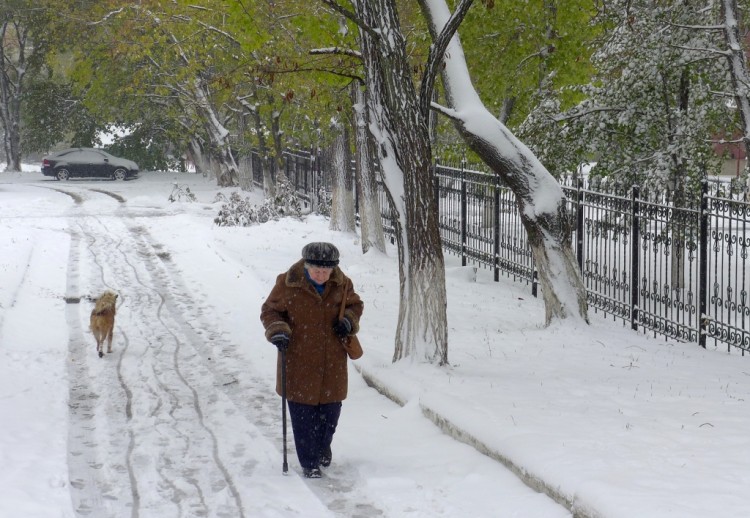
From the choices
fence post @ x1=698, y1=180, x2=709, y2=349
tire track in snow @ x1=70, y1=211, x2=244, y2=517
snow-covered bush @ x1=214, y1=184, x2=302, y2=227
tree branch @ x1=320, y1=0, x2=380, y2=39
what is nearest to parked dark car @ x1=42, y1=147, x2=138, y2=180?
snow-covered bush @ x1=214, y1=184, x2=302, y2=227

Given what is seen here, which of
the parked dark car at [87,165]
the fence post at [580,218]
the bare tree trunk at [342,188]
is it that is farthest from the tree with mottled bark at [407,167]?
the parked dark car at [87,165]

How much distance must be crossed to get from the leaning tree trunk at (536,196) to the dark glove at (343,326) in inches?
198

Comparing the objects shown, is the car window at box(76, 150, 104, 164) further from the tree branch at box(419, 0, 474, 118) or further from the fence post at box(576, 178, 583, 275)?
the tree branch at box(419, 0, 474, 118)

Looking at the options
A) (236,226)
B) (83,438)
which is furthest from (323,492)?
(236,226)

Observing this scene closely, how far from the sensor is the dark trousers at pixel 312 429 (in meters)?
7.37

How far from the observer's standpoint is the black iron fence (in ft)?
38.6

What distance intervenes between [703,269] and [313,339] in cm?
617

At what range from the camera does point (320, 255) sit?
721cm

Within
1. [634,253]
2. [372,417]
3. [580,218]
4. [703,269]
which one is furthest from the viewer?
[580,218]

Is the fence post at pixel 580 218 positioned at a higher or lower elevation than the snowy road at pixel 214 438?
higher

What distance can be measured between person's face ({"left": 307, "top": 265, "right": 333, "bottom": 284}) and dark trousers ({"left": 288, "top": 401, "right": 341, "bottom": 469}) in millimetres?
901

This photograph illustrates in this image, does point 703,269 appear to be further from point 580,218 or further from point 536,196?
point 580,218

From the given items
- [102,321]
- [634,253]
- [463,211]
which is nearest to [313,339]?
[102,321]

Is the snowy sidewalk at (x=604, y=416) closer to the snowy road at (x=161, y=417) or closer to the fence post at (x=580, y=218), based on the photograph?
the snowy road at (x=161, y=417)
